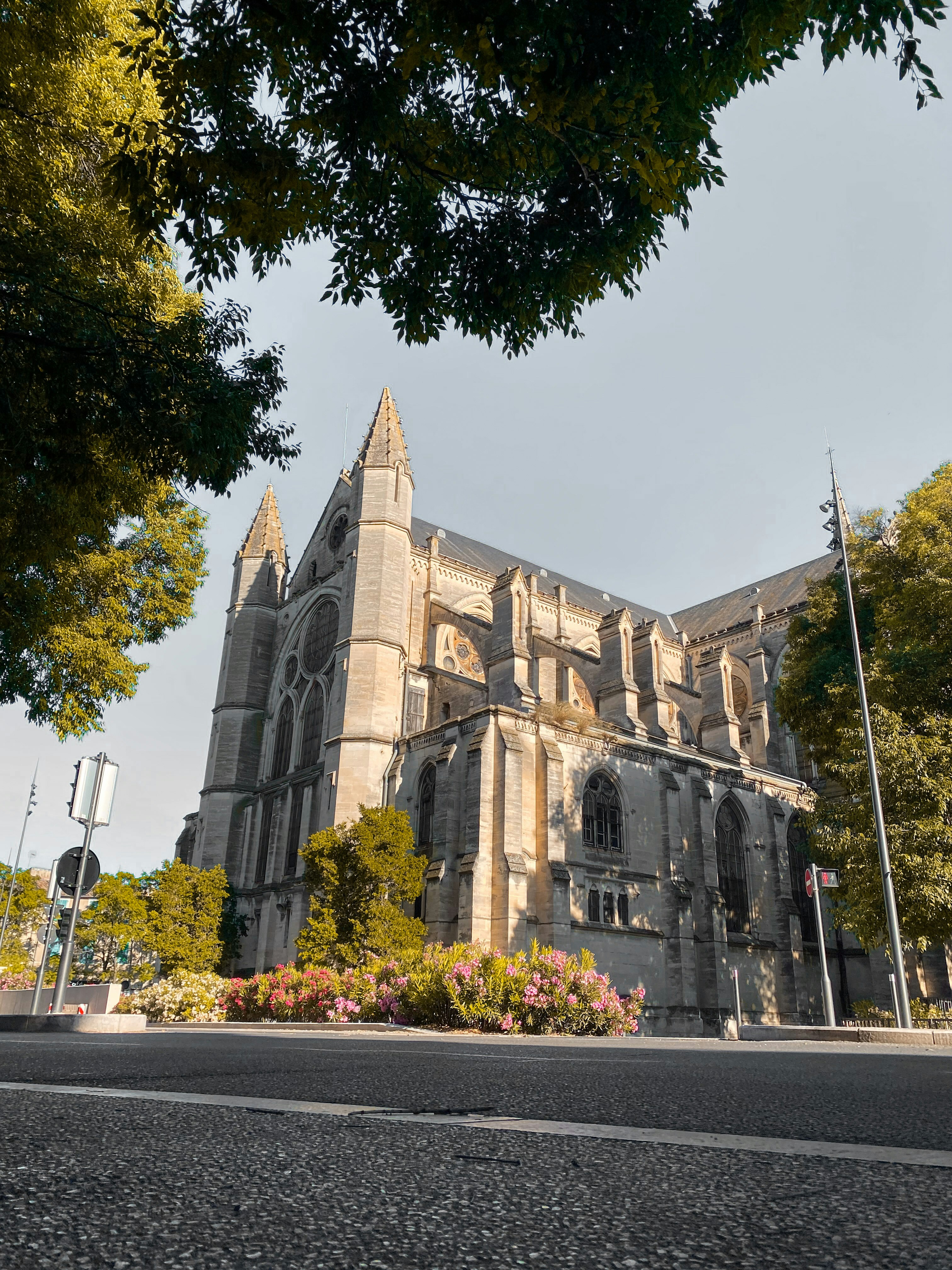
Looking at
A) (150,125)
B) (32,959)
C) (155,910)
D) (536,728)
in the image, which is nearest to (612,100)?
(150,125)

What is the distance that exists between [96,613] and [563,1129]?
13348 millimetres

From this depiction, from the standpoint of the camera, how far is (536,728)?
28703mm

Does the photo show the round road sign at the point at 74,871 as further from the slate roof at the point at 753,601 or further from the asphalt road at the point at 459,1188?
the slate roof at the point at 753,601

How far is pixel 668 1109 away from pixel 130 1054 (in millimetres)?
4325

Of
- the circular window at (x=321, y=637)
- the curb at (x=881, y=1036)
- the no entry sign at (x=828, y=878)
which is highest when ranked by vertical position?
the circular window at (x=321, y=637)

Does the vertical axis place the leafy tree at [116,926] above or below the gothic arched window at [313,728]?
below

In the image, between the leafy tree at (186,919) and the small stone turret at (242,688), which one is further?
the small stone turret at (242,688)

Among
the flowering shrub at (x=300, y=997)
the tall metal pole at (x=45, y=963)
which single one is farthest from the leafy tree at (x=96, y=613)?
the flowering shrub at (x=300, y=997)

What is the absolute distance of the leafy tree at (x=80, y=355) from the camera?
24.9 feet

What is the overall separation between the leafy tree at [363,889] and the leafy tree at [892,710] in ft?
37.3

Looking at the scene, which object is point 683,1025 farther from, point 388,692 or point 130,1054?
point 130,1054

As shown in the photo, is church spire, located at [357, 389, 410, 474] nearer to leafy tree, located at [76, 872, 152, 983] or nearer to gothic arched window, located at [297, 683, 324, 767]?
gothic arched window, located at [297, 683, 324, 767]

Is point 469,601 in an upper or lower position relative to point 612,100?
upper

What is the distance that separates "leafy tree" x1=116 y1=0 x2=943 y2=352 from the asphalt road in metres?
4.49
